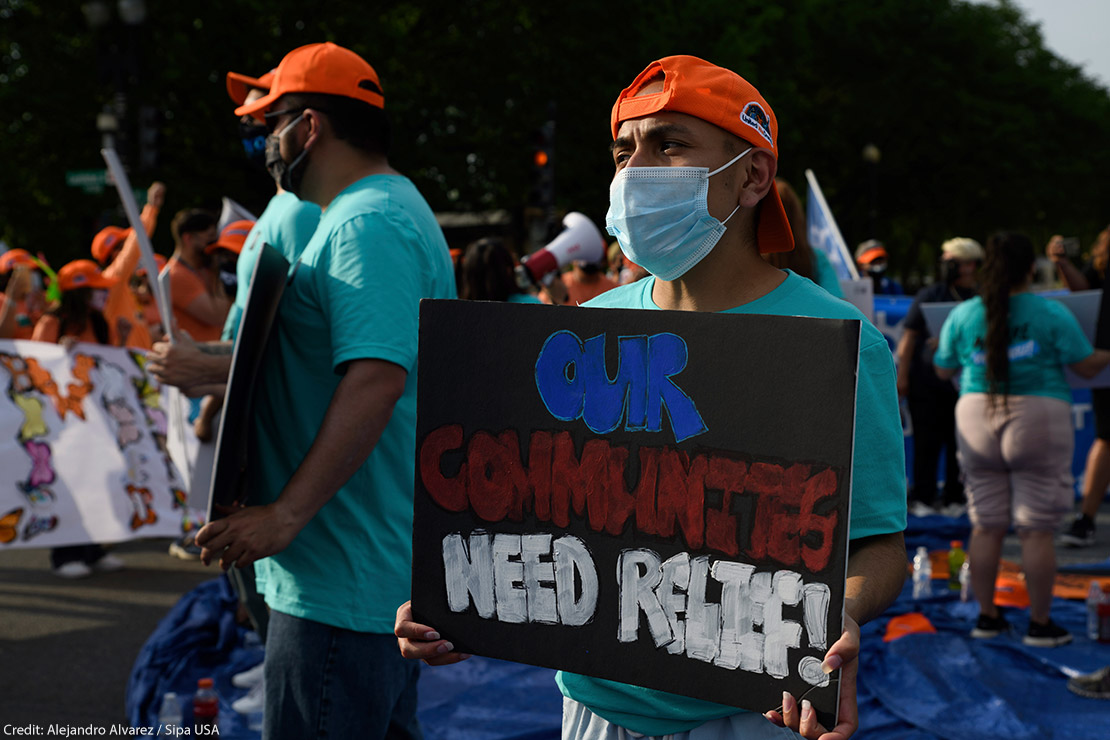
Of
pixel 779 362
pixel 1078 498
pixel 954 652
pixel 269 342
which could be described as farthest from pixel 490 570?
pixel 1078 498

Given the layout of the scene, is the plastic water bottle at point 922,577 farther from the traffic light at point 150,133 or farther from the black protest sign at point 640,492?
the traffic light at point 150,133

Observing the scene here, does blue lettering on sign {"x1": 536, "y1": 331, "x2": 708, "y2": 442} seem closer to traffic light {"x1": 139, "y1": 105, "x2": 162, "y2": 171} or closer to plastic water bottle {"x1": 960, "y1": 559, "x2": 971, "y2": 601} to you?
plastic water bottle {"x1": 960, "y1": 559, "x2": 971, "y2": 601}

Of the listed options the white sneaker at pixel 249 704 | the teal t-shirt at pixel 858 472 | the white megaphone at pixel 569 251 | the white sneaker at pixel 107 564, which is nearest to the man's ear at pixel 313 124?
the teal t-shirt at pixel 858 472

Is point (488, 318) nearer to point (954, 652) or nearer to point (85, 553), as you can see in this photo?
point (954, 652)

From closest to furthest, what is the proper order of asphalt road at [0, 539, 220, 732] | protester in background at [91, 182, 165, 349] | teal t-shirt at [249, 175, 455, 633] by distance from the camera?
teal t-shirt at [249, 175, 455, 633] < asphalt road at [0, 539, 220, 732] < protester in background at [91, 182, 165, 349]

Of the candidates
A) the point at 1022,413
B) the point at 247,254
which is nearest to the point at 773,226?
the point at 247,254

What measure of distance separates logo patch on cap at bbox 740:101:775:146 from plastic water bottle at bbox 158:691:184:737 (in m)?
3.75

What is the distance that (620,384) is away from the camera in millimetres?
1637

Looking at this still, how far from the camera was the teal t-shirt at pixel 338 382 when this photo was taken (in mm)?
2398

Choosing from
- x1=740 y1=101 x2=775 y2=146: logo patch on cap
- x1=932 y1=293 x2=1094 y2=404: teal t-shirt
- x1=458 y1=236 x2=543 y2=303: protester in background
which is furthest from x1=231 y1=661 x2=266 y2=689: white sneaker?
x1=740 y1=101 x2=775 y2=146: logo patch on cap

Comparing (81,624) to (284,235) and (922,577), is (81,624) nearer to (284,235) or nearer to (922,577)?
(284,235)

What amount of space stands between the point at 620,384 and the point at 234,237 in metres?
5.10

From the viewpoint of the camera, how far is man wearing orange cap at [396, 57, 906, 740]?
5.42 feet

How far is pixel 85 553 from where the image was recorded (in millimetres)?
7656
